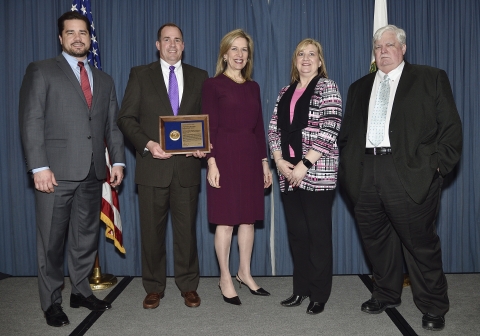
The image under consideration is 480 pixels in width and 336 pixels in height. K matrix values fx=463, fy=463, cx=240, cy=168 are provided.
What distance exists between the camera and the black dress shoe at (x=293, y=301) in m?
3.23

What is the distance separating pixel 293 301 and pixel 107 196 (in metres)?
1.70

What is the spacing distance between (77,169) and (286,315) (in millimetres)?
1675

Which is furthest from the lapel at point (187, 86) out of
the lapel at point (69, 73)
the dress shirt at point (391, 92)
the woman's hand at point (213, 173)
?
the dress shirt at point (391, 92)

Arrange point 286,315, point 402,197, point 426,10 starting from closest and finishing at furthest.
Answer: point 402,197 → point 286,315 → point 426,10

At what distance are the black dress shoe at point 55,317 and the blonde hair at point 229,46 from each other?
6.24 feet

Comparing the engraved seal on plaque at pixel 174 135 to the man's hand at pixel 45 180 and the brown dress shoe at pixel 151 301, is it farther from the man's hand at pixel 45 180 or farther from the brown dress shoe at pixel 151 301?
the brown dress shoe at pixel 151 301

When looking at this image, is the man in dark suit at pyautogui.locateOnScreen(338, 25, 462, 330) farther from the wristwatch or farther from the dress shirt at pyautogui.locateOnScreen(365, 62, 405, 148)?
the wristwatch

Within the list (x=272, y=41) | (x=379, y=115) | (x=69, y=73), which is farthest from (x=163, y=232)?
(x=272, y=41)

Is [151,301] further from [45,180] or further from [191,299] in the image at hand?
[45,180]

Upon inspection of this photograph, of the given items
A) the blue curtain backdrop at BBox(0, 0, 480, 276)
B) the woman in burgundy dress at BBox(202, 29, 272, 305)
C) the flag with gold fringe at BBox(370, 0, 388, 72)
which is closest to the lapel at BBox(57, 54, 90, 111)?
the woman in burgundy dress at BBox(202, 29, 272, 305)

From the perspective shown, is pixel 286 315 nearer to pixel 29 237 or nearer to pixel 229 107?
pixel 229 107

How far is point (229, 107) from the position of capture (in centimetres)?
317

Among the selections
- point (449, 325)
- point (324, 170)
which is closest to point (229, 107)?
point (324, 170)

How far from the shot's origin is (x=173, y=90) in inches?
128
